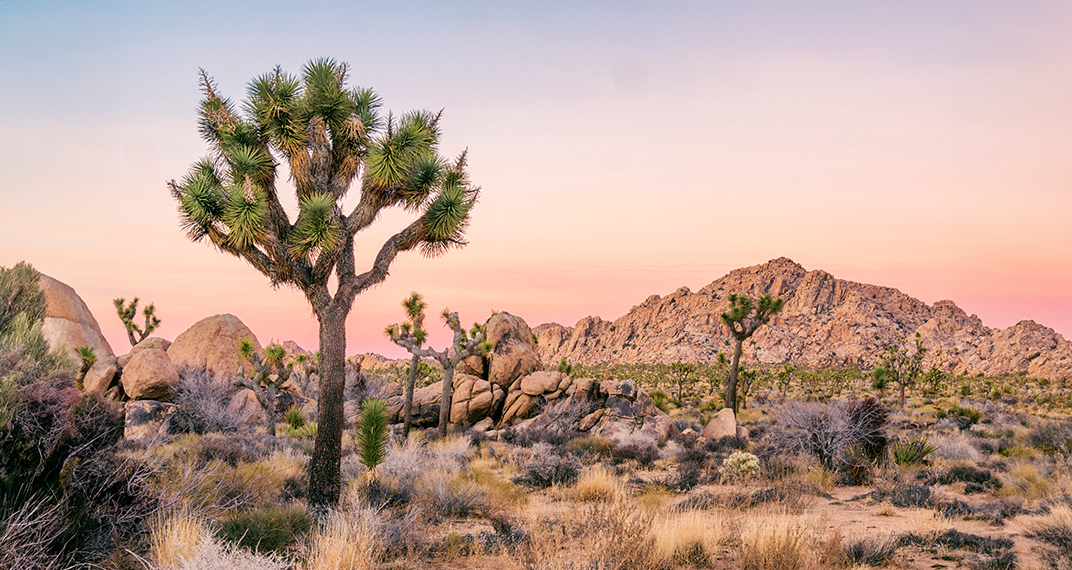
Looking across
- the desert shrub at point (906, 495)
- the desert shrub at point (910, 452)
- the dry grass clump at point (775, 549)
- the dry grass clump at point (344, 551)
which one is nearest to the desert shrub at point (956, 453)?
the desert shrub at point (910, 452)

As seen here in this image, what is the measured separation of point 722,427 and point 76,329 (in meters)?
27.1

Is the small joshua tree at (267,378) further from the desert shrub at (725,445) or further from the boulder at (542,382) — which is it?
the desert shrub at (725,445)

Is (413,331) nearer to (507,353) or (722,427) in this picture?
(507,353)

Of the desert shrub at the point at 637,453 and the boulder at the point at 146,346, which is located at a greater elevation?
the boulder at the point at 146,346

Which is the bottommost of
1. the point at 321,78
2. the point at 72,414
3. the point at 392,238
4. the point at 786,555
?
the point at 786,555

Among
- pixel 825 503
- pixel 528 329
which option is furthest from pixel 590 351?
pixel 825 503

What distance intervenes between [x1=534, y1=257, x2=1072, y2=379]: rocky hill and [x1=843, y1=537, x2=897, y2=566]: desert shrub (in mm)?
98391

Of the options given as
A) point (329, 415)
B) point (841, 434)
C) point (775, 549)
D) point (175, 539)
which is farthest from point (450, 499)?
point (841, 434)

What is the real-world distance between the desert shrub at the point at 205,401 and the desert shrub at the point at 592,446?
12.3 m

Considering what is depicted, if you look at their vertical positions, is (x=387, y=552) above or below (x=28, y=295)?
below

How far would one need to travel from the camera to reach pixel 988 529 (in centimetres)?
904

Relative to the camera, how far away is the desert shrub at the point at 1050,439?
17.6 metres

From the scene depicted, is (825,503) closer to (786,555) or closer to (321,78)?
(786,555)

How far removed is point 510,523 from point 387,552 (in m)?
2.45
